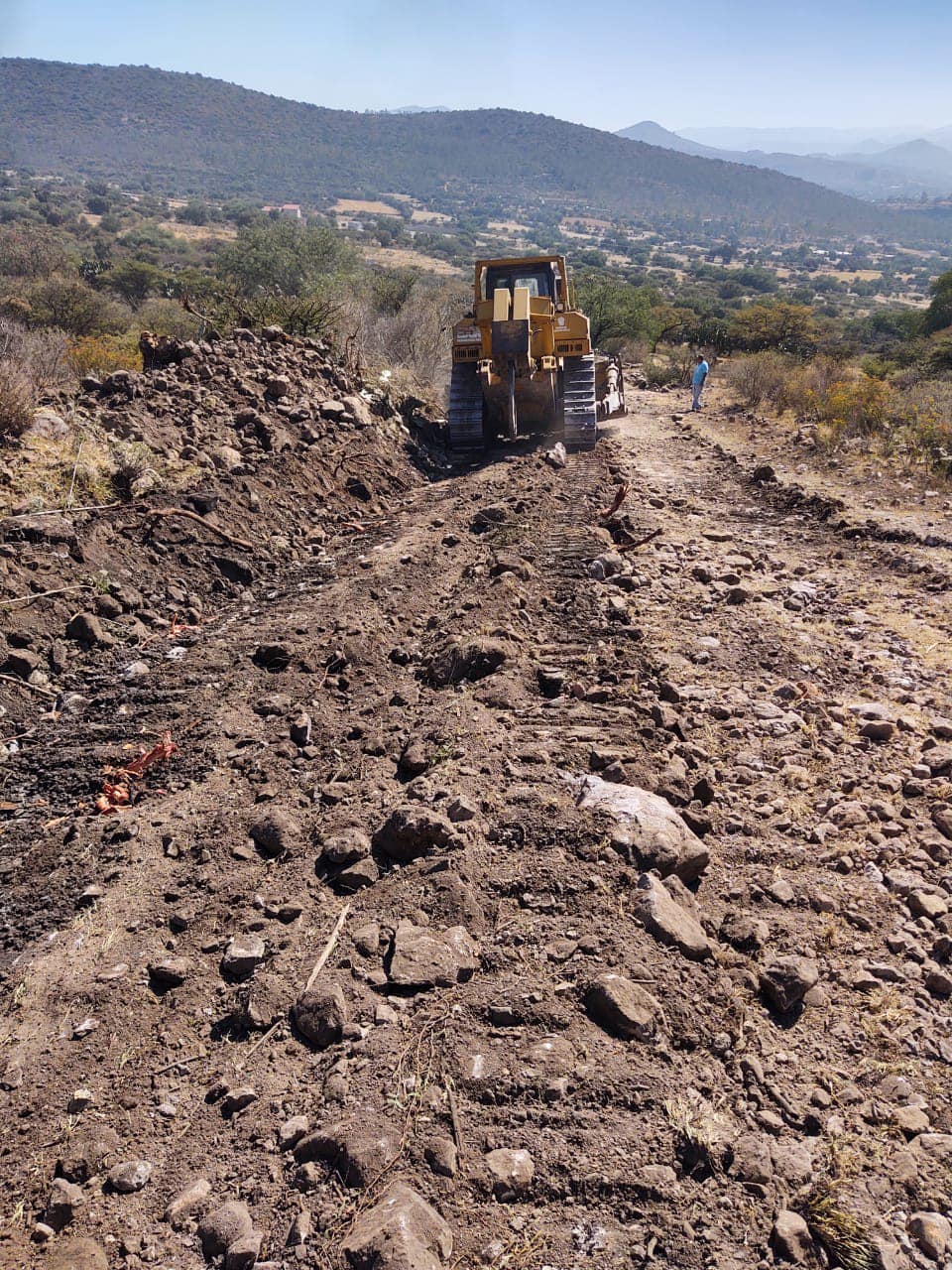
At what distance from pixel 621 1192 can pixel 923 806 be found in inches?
118

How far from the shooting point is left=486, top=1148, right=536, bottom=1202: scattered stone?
240 centimetres

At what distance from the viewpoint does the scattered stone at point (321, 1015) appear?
9.54ft

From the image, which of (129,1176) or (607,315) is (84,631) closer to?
(129,1176)

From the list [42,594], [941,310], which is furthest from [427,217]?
[42,594]

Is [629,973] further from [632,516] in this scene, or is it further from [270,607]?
[632,516]

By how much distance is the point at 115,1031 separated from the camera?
10.1 feet

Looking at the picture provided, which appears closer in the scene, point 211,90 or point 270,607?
point 270,607

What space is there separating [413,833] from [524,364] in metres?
9.68

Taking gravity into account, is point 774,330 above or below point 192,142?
below

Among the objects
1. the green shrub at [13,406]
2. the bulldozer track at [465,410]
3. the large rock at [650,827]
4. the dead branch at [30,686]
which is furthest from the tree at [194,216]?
the large rock at [650,827]

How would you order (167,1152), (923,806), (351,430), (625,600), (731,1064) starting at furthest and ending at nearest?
(351,430) → (625,600) → (923,806) → (731,1064) → (167,1152)

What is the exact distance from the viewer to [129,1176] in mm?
2541

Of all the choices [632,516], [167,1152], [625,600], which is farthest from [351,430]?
[167,1152]

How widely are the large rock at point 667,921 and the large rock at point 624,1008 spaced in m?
0.30
